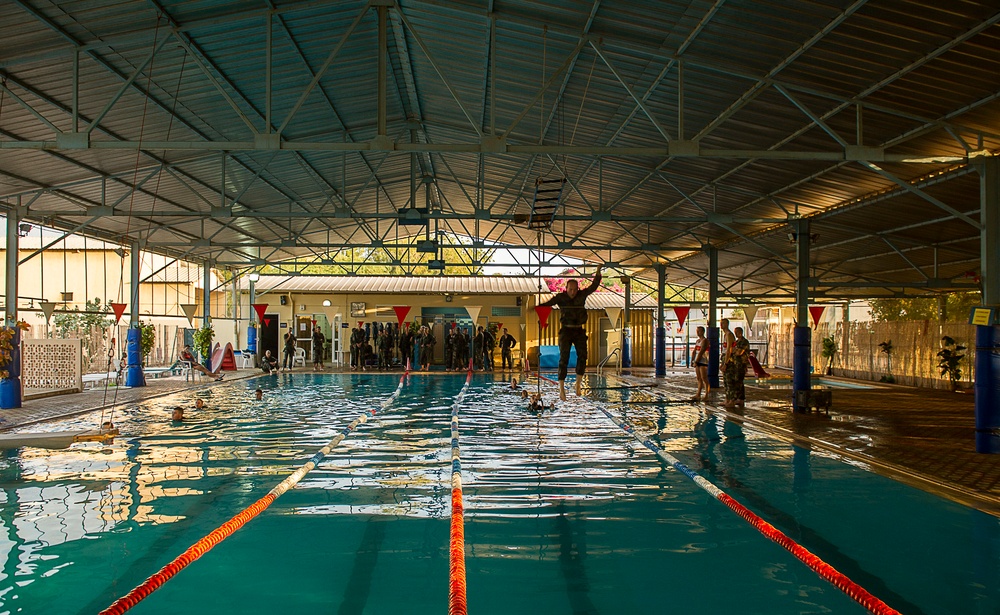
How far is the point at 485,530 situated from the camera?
19.7 feet

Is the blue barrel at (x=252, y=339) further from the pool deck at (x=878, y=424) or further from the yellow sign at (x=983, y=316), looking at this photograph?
the yellow sign at (x=983, y=316)

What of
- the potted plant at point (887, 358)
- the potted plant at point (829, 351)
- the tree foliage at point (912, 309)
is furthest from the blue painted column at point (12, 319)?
the tree foliage at point (912, 309)

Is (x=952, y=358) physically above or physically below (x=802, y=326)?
below

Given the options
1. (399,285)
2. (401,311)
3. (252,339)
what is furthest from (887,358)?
(252,339)

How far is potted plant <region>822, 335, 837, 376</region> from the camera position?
30.8 metres

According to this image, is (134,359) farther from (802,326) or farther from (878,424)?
(878,424)

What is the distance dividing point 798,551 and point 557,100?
1127cm

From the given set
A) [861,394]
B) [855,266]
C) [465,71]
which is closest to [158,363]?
[465,71]

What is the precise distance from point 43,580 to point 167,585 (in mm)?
797

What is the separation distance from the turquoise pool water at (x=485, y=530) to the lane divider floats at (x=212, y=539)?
16 cm

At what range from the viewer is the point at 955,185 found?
14961 mm

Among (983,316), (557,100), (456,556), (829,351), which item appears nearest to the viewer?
(456,556)

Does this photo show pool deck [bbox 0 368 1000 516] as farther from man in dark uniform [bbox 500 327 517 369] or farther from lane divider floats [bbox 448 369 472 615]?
man in dark uniform [bbox 500 327 517 369]

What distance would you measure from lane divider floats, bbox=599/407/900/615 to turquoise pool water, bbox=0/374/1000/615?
0.48ft
